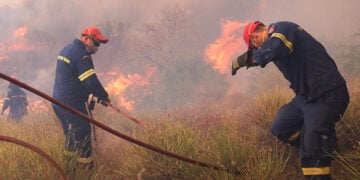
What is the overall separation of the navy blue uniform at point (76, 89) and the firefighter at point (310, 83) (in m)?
2.31

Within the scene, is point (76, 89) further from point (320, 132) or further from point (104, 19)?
point (104, 19)

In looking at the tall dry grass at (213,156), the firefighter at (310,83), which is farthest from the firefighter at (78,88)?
the firefighter at (310,83)

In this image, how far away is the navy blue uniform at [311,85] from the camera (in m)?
2.57

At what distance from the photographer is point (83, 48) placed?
4.53 metres

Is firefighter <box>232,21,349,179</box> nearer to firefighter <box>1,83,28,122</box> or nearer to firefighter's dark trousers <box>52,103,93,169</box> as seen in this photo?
firefighter's dark trousers <box>52,103,93,169</box>

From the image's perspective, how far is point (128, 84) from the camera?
2292cm

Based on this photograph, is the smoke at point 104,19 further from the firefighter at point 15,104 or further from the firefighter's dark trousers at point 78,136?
the firefighter's dark trousers at point 78,136

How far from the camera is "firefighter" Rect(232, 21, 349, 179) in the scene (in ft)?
→ 8.44

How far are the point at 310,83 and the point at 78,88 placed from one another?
3.19 m

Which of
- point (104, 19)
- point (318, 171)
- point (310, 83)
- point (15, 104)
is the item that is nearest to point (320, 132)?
point (318, 171)

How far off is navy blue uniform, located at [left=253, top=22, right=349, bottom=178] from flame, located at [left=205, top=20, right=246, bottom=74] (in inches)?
680

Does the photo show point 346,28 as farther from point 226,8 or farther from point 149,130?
point 149,130

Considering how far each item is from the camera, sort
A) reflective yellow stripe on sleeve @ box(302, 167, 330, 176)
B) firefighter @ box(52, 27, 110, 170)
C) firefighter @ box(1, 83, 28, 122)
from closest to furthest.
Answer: reflective yellow stripe on sleeve @ box(302, 167, 330, 176) → firefighter @ box(52, 27, 110, 170) → firefighter @ box(1, 83, 28, 122)

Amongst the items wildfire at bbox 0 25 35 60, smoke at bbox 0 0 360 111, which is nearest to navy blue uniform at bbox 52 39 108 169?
smoke at bbox 0 0 360 111
